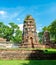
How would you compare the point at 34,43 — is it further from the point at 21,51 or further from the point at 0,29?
the point at 0,29

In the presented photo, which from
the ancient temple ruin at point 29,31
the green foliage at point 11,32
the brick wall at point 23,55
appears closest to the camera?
the brick wall at point 23,55

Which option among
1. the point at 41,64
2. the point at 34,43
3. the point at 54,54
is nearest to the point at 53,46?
the point at 34,43

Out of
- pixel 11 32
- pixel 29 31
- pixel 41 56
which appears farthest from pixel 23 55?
pixel 11 32

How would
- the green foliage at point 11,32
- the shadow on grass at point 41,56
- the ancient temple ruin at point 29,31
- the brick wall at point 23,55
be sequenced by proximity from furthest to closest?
the green foliage at point 11,32 < the ancient temple ruin at point 29,31 < the shadow on grass at point 41,56 < the brick wall at point 23,55

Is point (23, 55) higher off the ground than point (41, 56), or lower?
higher

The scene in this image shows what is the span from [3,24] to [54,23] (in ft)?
61.0

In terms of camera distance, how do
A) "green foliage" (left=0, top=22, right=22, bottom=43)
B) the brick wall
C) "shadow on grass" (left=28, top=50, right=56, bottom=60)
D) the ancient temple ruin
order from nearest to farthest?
the brick wall → "shadow on grass" (left=28, top=50, right=56, bottom=60) → the ancient temple ruin → "green foliage" (left=0, top=22, right=22, bottom=43)

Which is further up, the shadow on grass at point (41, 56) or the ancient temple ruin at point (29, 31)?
the ancient temple ruin at point (29, 31)

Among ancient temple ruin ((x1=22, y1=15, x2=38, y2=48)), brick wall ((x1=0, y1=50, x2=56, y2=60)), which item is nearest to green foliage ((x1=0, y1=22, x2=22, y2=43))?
ancient temple ruin ((x1=22, y1=15, x2=38, y2=48))

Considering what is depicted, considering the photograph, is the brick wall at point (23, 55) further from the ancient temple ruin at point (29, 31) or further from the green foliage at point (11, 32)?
the green foliage at point (11, 32)

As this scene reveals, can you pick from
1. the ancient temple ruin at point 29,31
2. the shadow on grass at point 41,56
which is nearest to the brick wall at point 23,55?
the shadow on grass at point 41,56

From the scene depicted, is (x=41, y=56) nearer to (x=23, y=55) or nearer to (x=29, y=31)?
(x=23, y=55)

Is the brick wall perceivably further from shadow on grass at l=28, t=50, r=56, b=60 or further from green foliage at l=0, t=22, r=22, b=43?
green foliage at l=0, t=22, r=22, b=43

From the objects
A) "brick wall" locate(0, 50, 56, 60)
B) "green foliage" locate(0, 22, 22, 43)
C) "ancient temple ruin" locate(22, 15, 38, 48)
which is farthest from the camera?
"green foliage" locate(0, 22, 22, 43)
